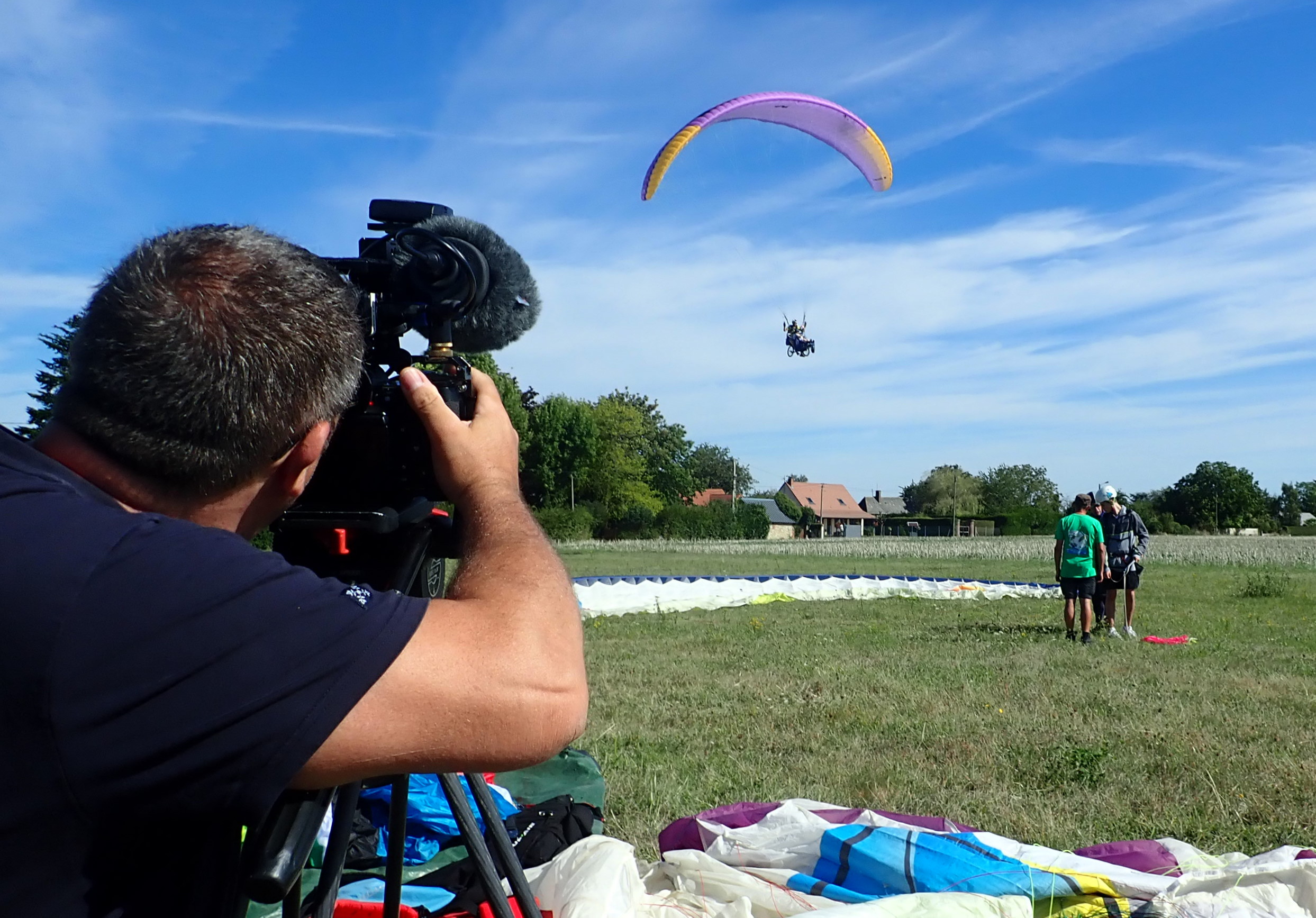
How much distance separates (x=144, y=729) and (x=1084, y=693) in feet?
22.9

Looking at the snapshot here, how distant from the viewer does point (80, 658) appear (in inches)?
37.8

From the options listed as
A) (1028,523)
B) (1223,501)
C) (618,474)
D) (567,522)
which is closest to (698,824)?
(567,522)

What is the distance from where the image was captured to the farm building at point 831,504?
99.2m

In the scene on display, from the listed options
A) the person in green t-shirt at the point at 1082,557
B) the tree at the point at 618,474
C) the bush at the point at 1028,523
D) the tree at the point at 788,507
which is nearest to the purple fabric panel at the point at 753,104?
the person in green t-shirt at the point at 1082,557

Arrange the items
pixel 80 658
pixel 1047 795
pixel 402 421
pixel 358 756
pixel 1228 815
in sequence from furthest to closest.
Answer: pixel 1047 795, pixel 1228 815, pixel 402 421, pixel 358 756, pixel 80 658

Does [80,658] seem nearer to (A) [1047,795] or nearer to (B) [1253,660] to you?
(A) [1047,795]

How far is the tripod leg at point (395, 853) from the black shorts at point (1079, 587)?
8.96m

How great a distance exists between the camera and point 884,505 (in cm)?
11881

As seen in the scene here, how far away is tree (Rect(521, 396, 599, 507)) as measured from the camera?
5328cm

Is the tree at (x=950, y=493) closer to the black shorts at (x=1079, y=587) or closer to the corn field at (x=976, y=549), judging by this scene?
the corn field at (x=976, y=549)

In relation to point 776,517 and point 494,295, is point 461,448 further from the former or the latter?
point 776,517

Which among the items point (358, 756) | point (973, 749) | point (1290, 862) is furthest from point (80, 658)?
point (973, 749)

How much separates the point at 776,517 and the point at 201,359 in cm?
8888

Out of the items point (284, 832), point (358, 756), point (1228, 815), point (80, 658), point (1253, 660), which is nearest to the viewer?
point (80, 658)
